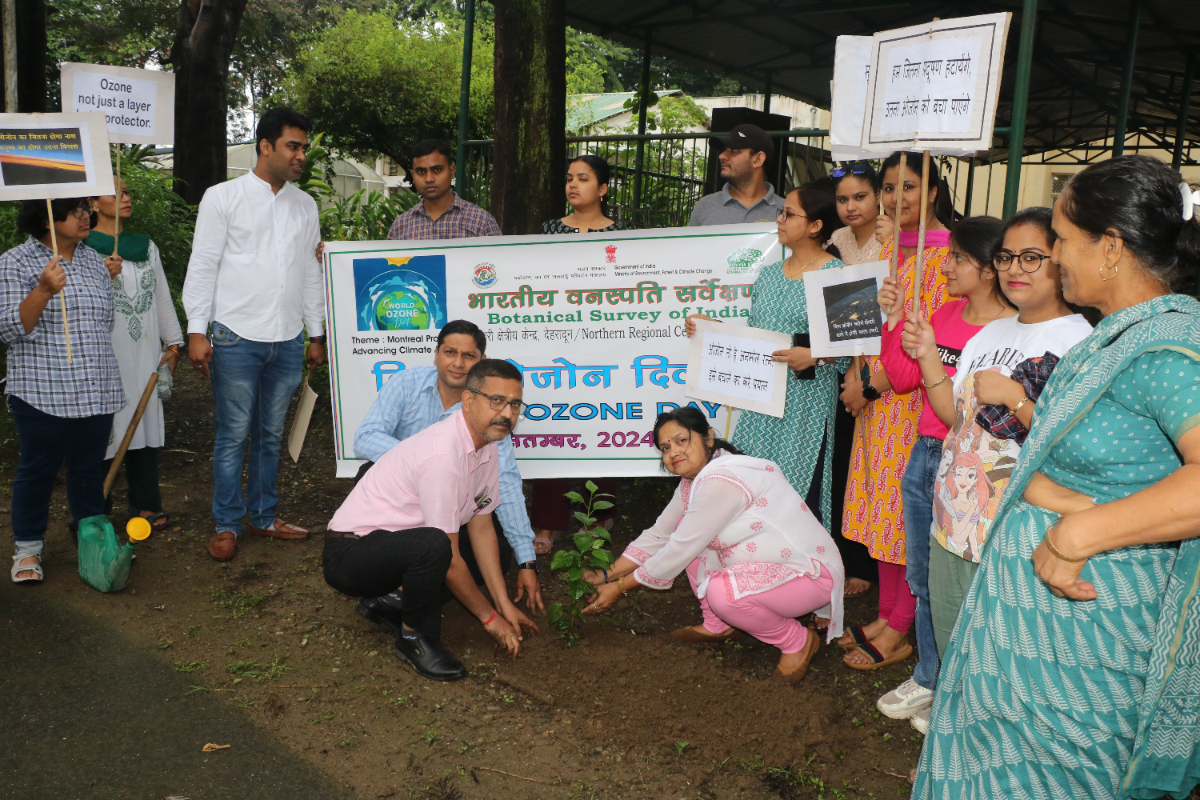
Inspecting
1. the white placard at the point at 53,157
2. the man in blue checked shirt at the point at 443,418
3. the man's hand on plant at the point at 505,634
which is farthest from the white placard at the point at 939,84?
the white placard at the point at 53,157

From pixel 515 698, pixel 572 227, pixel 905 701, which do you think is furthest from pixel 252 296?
pixel 905 701

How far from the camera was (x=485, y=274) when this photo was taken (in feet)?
16.2

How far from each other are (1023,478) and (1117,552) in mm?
213

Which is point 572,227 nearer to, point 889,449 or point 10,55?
point 889,449

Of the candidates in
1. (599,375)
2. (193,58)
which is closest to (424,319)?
(599,375)

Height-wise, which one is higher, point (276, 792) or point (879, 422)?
point (879, 422)

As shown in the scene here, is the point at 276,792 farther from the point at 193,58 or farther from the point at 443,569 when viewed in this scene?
the point at 193,58

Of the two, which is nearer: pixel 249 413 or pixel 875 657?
pixel 875 657

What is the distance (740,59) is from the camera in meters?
10.8

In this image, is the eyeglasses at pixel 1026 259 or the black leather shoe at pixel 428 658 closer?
the eyeglasses at pixel 1026 259

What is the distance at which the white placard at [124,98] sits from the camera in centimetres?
483

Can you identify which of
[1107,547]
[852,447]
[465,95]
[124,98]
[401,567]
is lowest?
[401,567]

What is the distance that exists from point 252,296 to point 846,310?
9.49 ft

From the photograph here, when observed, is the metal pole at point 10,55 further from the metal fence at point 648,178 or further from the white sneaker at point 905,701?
the white sneaker at point 905,701
